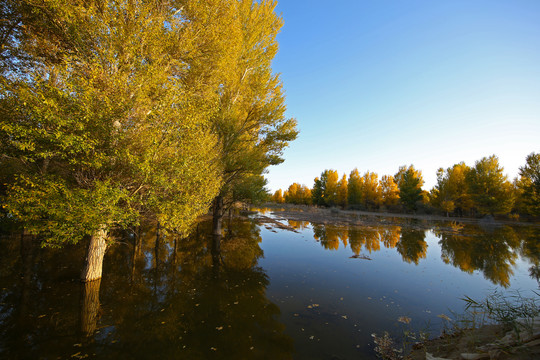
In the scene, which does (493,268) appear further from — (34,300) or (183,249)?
(34,300)

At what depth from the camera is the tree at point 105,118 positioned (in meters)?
5.38

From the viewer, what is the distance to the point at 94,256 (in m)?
7.39

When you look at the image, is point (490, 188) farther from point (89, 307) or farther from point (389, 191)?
point (89, 307)

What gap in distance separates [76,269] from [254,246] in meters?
9.59

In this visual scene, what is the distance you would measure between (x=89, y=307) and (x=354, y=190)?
65866mm

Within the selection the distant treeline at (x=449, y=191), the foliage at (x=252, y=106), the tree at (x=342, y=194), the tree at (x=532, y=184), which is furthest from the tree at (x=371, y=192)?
the foliage at (x=252, y=106)

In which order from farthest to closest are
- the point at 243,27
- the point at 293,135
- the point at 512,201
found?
the point at 512,201
the point at 293,135
the point at 243,27

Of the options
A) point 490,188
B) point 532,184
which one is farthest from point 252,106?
point 490,188

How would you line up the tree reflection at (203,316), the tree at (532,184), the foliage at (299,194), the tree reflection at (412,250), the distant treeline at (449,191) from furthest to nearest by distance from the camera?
the foliage at (299,194)
the distant treeline at (449,191)
the tree at (532,184)
the tree reflection at (412,250)
the tree reflection at (203,316)

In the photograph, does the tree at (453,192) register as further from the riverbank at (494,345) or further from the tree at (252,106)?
the riverbank at (494,345)

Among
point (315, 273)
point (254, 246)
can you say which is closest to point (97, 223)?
point (315, 273)

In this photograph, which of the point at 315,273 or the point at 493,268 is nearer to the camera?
the point at 315,273

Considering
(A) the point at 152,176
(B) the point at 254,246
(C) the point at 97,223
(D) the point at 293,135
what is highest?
(D) the point at 293,135

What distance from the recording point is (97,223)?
570cm
